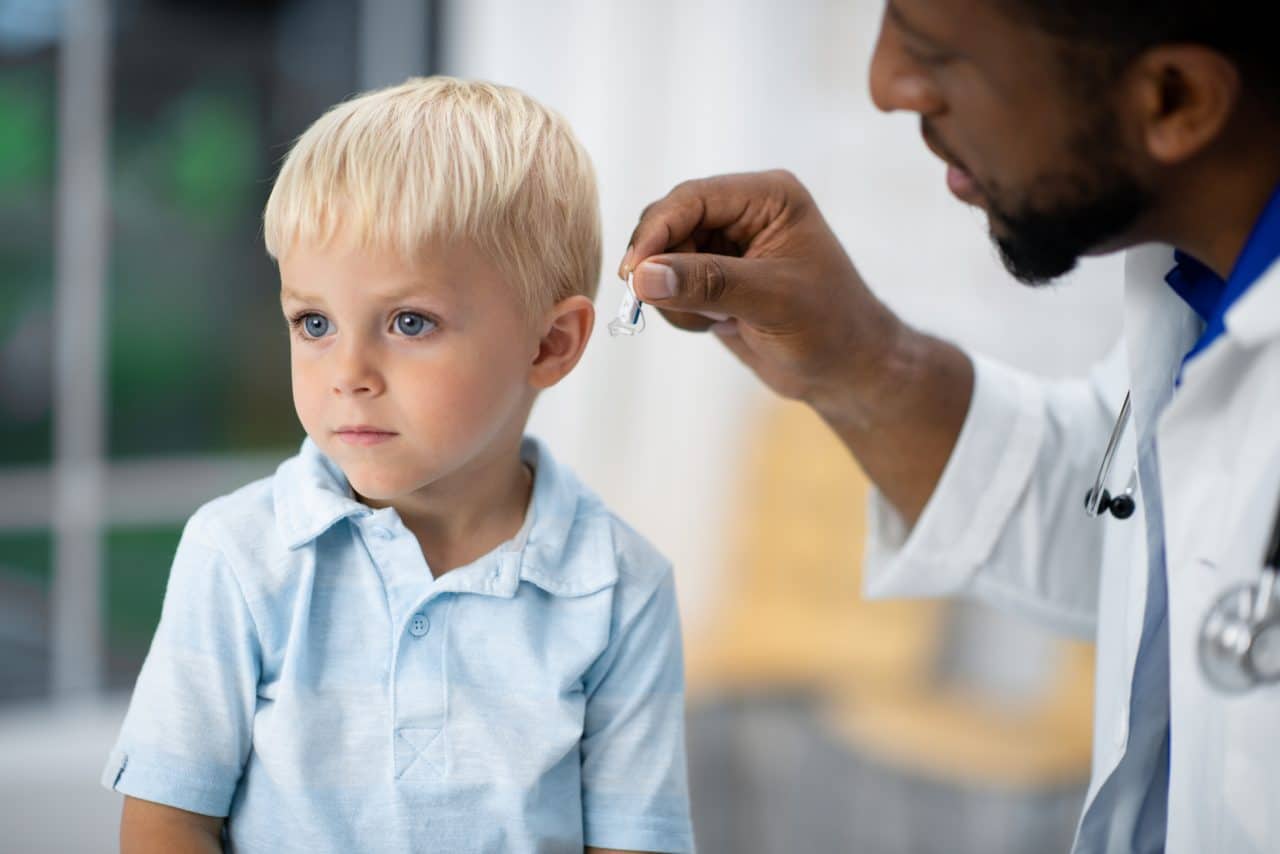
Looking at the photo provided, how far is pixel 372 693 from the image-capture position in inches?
38.0

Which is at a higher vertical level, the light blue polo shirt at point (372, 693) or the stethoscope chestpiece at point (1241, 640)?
the stethoscope chestpiece at point (1241, 640)

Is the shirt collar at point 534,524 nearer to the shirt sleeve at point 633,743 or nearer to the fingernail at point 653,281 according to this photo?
the shirt sleeve at point 633,743

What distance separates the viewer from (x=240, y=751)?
0.96 meters

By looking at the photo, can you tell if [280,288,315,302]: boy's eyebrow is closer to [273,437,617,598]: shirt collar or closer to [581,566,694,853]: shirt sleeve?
[273,437,617,598]: shirt collar

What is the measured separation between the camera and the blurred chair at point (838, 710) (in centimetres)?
239

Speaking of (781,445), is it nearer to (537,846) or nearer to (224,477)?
(224,477)

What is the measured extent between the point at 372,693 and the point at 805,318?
1.65 feet

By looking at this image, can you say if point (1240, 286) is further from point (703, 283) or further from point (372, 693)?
point (372, 693)

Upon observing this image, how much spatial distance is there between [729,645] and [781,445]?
17.8 inches

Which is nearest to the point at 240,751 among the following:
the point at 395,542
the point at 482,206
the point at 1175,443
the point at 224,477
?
the point at 395,542

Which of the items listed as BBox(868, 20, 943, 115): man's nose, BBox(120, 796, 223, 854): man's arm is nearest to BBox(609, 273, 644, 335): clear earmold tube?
BBox(868, 20, 943, 115): man's nose

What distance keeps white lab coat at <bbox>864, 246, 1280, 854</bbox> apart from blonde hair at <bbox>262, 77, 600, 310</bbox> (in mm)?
484

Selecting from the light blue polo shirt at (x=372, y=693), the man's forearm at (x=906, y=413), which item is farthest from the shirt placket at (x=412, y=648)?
the man's forearm at (x=906, y=413)

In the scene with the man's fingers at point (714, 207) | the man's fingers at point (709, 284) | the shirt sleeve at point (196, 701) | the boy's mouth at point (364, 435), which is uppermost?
the man's fingers at point (714, 207)
